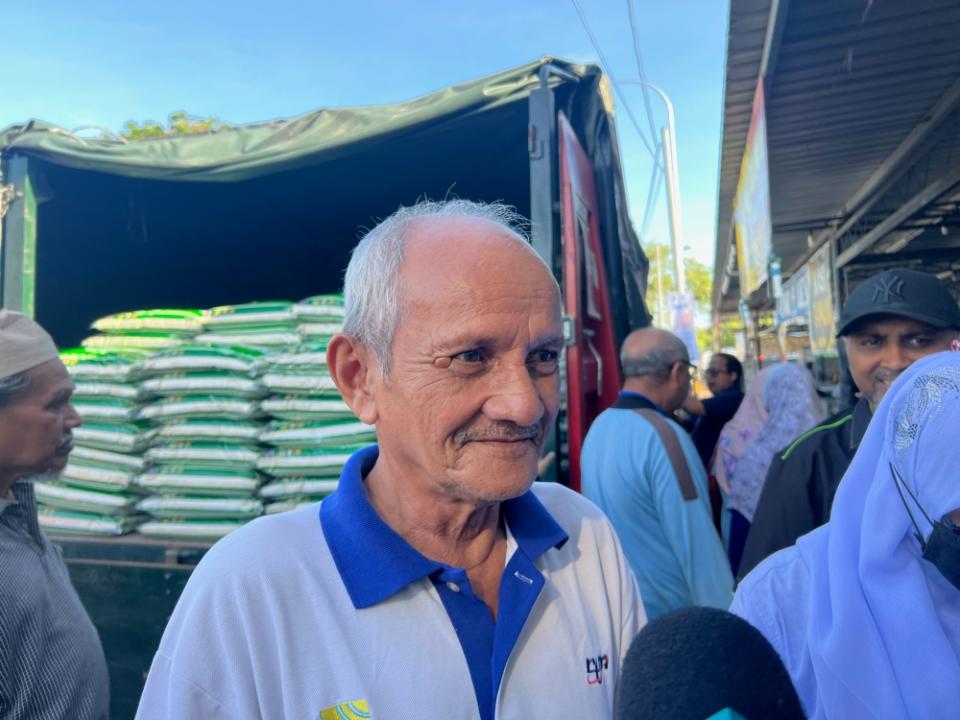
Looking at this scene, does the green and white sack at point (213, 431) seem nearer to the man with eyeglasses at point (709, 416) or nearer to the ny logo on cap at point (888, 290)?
the ny logo on cap at point (888, 290)

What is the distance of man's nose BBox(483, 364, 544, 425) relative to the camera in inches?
45.4

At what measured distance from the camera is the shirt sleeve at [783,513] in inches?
88.7

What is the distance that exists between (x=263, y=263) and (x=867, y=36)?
3.99m

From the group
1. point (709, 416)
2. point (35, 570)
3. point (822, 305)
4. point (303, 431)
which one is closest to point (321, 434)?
point (303, 431)

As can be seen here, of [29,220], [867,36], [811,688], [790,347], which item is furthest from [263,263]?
[790,347]

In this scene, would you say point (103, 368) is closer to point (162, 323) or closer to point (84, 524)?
point (162, 323)

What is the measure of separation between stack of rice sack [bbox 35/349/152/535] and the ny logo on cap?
3177 mm

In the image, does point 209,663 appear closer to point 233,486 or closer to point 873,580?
point 873,580

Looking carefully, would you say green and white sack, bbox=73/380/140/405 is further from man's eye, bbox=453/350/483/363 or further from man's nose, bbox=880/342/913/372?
man's nose, bbox=880/342/913/372

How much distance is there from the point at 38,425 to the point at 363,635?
1.43m

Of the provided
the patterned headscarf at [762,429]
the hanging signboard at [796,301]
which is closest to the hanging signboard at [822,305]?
the hanging signboard at [796,301]

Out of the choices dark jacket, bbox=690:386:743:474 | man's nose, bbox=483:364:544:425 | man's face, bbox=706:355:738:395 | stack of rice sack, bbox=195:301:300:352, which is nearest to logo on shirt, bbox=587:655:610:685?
man's nose, bbox=483:364:544:425

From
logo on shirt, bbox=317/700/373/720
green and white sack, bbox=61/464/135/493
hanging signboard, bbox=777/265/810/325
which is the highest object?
hanging signboard, bbox=777/265/810/325

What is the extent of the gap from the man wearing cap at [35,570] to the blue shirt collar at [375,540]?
0.93m
